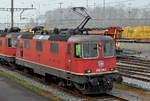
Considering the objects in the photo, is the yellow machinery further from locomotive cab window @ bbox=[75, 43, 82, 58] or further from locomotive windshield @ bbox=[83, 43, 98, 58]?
locomotive cab window @ bbox=[75, 43, 82, 58]

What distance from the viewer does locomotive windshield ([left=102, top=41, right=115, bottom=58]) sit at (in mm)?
12619

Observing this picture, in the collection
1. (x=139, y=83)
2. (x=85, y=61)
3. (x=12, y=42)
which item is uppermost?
(x=12, y=42)

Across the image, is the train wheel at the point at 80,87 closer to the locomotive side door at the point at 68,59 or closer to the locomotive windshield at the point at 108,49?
the locomotive side door at the point at 68,59

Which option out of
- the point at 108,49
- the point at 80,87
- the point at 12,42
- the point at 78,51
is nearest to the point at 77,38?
the point at 78,51

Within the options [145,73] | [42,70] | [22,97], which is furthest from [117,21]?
[22,97]

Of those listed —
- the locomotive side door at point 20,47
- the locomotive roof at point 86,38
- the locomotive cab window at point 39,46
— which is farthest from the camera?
the locomotive side door at point 20,47

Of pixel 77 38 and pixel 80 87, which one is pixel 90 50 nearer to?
pixel 77 38

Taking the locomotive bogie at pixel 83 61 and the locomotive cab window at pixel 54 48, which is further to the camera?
the locomotive cab window at pixel 54 48

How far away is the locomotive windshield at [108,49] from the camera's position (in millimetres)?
12619

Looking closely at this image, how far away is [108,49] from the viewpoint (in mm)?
12797

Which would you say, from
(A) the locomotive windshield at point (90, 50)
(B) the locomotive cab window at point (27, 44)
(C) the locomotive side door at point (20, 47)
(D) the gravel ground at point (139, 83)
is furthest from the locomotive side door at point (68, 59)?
(C) the locomotive side door at point (20, 47)

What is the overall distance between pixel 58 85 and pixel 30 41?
421 centimetres

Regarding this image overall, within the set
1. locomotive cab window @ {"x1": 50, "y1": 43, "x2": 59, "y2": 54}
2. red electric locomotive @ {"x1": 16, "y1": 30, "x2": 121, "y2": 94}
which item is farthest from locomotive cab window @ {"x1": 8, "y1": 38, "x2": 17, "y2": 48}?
red electric locomotive @ {"x1": 16, "y1": 30, "x2": 121, "y2": 94}

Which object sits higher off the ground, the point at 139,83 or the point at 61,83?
the point at 61,83
